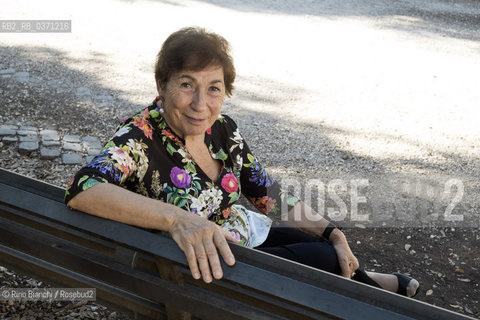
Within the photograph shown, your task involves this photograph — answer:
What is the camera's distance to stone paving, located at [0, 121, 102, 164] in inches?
187

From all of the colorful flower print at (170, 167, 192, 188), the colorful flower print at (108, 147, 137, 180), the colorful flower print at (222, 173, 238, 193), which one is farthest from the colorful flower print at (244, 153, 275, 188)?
the colorful flower print at (108, 147, 137, 180)

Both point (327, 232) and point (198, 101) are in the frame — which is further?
point (327, 232)

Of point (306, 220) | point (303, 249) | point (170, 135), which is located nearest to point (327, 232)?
point (306, 220)

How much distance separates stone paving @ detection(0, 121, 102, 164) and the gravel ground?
77mm

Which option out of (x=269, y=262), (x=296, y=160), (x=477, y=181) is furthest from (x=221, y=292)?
(x=477, y=181)

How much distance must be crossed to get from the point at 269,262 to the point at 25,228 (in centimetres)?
96

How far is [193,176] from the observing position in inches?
97.2

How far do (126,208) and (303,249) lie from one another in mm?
907

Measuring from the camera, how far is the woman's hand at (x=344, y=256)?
255 cm

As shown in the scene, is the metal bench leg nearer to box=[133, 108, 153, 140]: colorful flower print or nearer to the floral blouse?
the floral blouse

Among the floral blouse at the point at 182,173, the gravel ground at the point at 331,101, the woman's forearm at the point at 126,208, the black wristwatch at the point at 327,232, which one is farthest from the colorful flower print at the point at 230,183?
the gravel ground at the point at 331,101

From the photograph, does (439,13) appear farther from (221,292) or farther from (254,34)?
(221,292)

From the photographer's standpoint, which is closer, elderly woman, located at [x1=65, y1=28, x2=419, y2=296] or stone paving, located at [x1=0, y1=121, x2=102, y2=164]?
elderly woman, located at [x1=65, y1=28, x2=419, y2=296]

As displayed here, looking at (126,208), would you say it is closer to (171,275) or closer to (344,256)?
(171,275)
